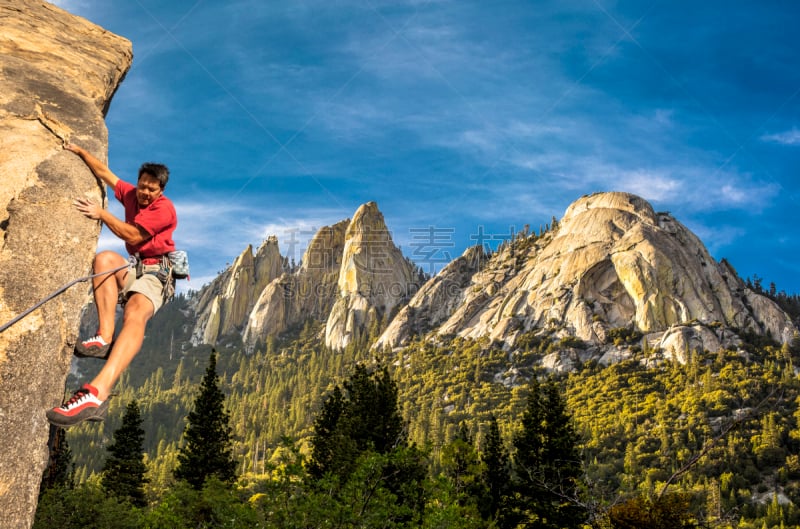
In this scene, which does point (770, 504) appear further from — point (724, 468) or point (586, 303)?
point (586, 303)

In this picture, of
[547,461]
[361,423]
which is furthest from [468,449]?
[361,423]

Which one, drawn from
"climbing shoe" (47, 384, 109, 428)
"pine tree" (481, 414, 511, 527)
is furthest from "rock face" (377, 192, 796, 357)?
"climbing shoe" (47, 384, 109, 428)

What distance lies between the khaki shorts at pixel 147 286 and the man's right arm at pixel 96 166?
0.87m

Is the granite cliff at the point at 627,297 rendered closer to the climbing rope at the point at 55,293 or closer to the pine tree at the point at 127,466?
the pine tree at the point at 127,466

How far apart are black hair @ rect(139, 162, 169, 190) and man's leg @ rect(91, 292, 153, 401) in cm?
110

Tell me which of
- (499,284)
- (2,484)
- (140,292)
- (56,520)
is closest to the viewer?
(2,484)

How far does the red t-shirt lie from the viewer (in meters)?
5.55

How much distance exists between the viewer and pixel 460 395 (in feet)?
491

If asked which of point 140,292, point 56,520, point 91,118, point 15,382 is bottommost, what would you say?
point 56,520

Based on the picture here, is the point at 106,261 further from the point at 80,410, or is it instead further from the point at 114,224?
the point at 80,410

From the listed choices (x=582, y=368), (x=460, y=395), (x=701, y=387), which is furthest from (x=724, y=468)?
(x=460, y=395)

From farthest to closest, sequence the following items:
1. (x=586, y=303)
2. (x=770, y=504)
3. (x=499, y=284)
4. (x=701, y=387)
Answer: (x=499, y=284)
(x=586, y=303)
(x=701, y=387)
(x=770, y=504)

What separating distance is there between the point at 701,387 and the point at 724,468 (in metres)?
32.4

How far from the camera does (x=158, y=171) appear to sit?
5.68 meters
